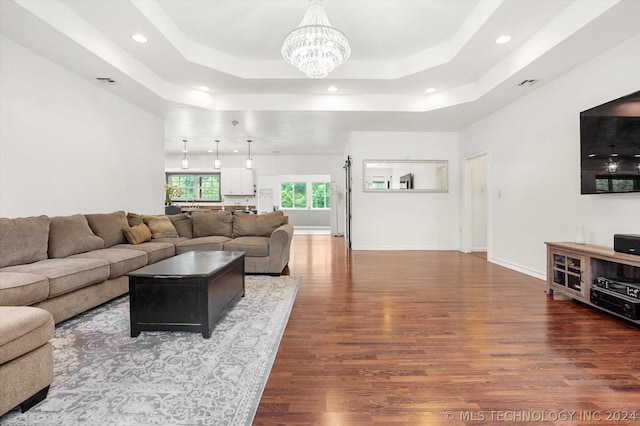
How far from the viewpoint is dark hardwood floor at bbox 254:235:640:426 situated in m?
1.55

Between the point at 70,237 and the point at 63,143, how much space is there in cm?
127

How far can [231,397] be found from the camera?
1640 millimetres

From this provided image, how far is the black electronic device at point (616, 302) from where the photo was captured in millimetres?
2520

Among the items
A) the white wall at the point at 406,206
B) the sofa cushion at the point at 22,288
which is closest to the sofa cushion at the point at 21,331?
the sofa cushion at the point at 22,288

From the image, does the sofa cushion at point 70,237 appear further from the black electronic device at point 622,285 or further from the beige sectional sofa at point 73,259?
the black electronic device at point 622,285

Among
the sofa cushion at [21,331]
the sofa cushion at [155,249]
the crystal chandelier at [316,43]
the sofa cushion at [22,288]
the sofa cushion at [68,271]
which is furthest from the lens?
the sofa cushion at [155,249]

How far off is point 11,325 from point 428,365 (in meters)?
2.21

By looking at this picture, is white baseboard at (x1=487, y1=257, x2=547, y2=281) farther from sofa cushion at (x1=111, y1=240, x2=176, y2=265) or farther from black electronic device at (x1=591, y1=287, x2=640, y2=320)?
sofa cushion at (x1=111, y1=240, x2=176, y2=265)

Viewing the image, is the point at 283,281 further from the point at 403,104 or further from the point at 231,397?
the point at 403,104

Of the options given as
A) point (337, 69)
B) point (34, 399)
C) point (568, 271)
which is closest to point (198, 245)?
point (34, 399)

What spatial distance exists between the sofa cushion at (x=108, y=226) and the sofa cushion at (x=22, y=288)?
145 centimetres

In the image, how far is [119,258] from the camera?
322 centimetres

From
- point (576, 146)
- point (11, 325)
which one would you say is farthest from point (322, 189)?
point (11, 325)

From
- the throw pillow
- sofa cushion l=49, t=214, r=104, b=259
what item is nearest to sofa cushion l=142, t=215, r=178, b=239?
the throw pillow
